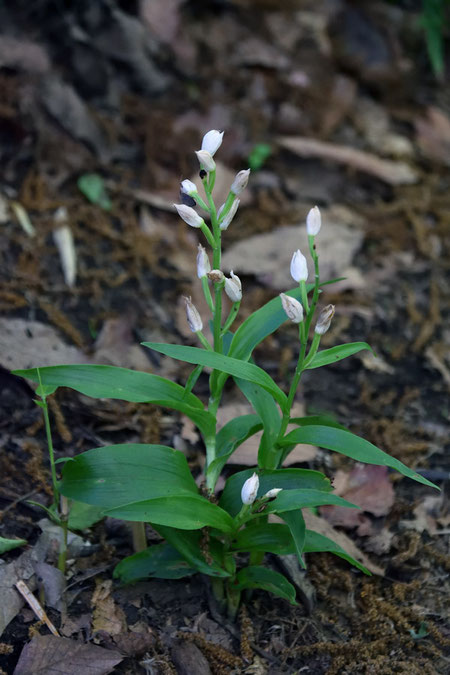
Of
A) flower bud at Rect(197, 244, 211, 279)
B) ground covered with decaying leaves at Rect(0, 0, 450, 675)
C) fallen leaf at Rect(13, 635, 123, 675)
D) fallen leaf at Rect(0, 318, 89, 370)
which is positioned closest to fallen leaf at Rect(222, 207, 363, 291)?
ground covered with decaying leaves at Rect(0, 0, 450, 675)

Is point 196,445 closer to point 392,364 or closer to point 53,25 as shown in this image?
Answer: point 392,364

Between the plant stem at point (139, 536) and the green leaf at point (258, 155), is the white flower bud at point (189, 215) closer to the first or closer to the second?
the plant stem at point (139, 536)

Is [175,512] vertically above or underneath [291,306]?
underneath

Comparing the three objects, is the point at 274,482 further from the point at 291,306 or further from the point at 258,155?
the point at 258,155

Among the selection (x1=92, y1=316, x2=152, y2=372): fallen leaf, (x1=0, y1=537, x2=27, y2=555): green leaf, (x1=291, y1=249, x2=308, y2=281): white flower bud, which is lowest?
(x1=92, y1=316, x2=152, y2=372): fallen leaf

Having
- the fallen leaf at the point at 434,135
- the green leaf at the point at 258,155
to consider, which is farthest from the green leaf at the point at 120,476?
the fallen leaf at the point at 434,135

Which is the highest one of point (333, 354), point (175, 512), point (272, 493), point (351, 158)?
point (333, 354)

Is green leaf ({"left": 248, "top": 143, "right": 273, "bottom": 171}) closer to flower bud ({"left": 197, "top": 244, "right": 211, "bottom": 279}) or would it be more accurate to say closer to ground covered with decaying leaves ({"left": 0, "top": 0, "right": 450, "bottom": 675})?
ground covered with decaying leaves ({"left": 0, "top": 0, "right": 450, "bottom": 675})

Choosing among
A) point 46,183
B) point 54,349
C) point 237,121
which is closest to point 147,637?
point 54,349

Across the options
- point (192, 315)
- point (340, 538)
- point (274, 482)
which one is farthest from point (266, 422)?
point (340, 538)
